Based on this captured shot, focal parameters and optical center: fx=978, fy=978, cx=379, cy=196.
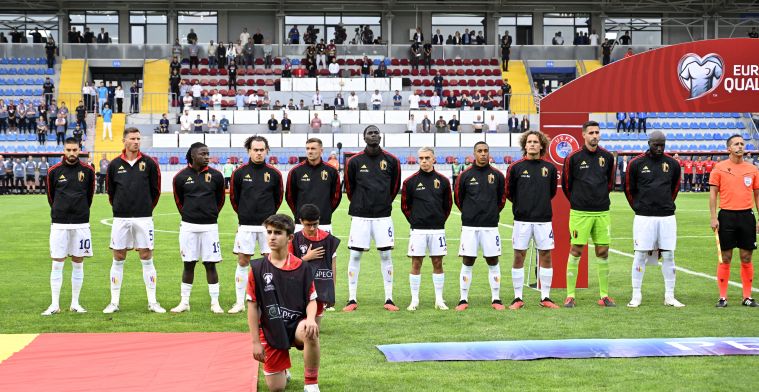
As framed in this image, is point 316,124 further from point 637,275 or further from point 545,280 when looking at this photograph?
point 637,275

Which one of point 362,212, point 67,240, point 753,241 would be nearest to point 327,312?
point 362,212

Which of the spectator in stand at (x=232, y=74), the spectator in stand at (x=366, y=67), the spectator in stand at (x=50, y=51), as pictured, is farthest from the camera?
the spectator in stand at (x=50, y=51)

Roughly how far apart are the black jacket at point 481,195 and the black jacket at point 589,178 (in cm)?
96

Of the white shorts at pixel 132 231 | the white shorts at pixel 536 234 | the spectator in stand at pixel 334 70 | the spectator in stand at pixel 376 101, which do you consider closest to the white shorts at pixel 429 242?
the white shorts at pixel 536 234

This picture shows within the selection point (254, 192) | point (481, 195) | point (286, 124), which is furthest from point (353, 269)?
point (286, 124)

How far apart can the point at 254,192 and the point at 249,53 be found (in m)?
43.9

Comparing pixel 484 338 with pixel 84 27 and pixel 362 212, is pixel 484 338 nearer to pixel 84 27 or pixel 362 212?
pixel 362 212

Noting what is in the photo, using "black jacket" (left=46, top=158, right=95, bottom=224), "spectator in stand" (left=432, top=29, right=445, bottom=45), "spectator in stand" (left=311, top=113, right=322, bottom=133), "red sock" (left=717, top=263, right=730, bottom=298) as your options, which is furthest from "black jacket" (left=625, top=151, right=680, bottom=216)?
"spectator in stand" (left=432, top=29, right=445, bottom=45)

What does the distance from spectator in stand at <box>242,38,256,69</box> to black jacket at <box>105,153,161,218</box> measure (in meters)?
43.6

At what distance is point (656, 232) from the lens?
43.0 ft

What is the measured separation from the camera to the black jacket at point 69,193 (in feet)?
41.2

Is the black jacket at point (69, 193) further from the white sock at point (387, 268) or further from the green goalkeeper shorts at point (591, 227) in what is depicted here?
the green goalkeeper shorts at point (591, 227)

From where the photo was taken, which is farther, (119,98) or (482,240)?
(119,98)

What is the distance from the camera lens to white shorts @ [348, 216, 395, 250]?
12.9 m
